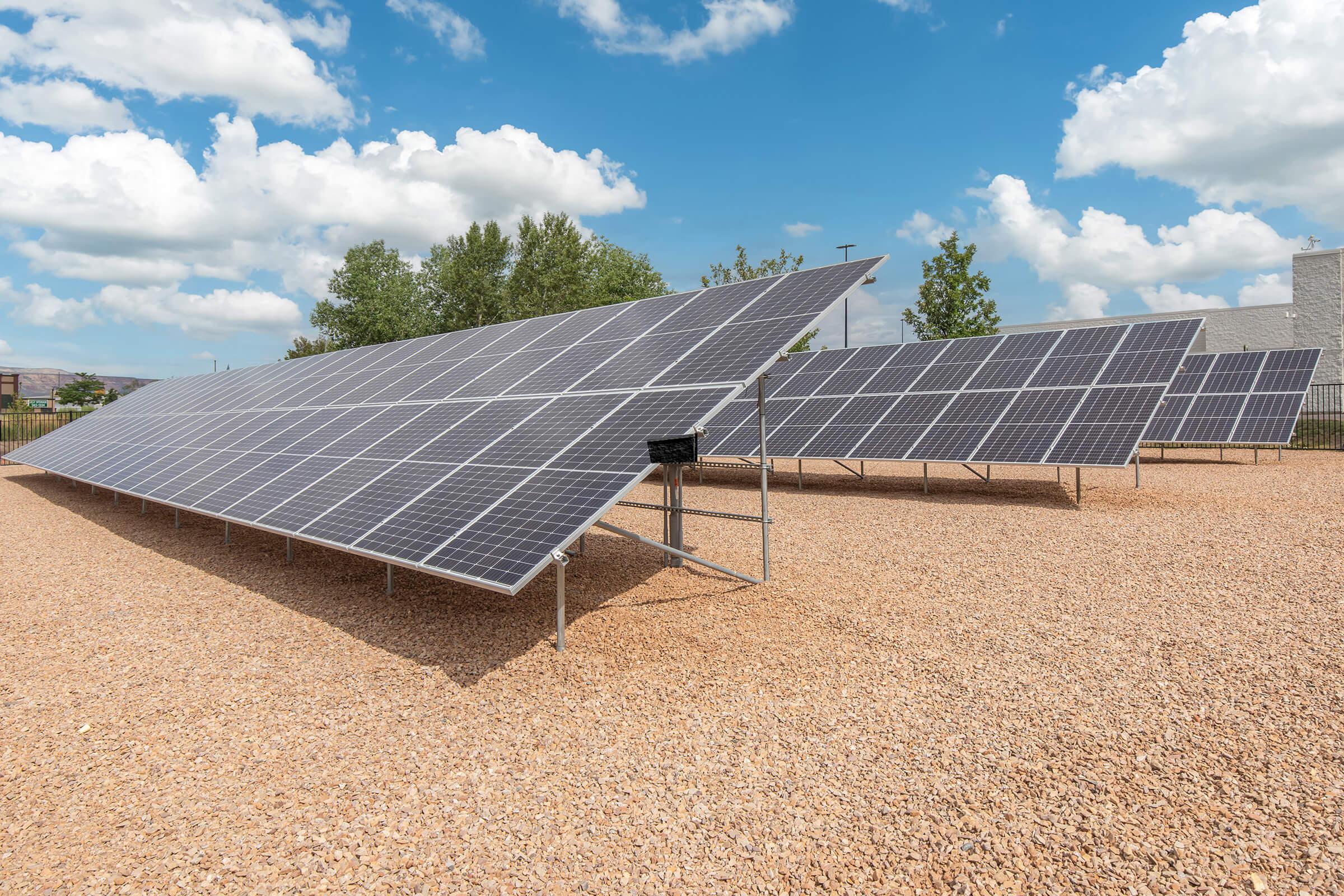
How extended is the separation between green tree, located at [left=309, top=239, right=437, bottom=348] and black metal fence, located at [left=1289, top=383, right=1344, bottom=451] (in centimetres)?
5858

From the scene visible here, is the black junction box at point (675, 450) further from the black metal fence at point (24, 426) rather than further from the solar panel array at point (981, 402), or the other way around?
the black metal fence at point (24, 426)

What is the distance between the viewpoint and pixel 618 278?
5453 centimetres

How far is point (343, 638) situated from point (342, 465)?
3.70 meters

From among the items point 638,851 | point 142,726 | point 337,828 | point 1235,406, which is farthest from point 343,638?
point 1235,406

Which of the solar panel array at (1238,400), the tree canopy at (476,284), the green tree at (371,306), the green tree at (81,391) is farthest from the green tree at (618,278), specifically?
the green tree at (81,391)

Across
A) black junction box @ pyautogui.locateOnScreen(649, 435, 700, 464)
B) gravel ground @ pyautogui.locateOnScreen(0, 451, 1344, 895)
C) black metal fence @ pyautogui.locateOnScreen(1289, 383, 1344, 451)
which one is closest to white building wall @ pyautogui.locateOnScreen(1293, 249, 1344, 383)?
black metal fence @ pyautogui.locateOnScreen(1289, 383, 1344, 451)

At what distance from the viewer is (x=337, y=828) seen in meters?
4.69

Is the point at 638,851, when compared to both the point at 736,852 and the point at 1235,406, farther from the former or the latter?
the point at 1235,406

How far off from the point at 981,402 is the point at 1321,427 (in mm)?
25201

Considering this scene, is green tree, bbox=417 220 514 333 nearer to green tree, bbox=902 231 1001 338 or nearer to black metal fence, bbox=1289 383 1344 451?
green tree, bbox=902 231 1001 338

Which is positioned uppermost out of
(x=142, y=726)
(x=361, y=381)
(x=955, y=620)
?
(x=361, y=381)

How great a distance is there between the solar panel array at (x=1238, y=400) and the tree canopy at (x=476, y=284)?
2935cm

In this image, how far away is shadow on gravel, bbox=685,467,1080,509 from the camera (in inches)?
662

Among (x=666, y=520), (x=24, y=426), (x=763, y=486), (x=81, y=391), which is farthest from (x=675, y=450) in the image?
(x=81, y=391)
